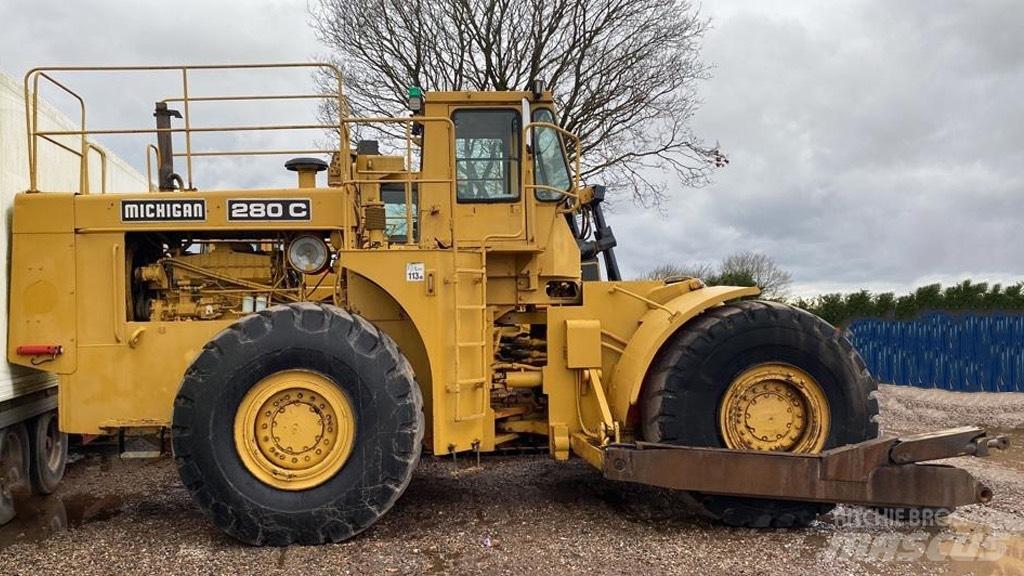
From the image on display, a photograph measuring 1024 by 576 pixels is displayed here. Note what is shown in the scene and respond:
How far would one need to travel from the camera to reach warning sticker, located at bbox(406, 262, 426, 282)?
5508mm

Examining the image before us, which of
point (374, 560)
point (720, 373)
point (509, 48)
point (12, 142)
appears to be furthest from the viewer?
point (509, 48)

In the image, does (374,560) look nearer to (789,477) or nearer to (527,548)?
(527,548)

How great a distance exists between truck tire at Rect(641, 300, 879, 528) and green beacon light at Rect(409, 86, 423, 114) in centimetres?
273

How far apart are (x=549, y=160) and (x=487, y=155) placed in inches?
20.0

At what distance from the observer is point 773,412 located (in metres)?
5.58

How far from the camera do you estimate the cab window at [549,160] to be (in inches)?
239

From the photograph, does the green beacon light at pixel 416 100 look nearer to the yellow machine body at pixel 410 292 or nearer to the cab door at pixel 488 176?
the yellow machine body at pixel 410 292

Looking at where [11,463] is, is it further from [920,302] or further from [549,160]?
[920,302]

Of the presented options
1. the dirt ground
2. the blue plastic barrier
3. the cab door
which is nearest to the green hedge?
the blue plastic barrier

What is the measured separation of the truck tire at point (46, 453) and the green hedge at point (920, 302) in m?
15.2

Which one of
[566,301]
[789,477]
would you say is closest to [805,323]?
[789,477]

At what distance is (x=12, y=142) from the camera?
6.04 meters

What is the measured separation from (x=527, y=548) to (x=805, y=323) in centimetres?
257

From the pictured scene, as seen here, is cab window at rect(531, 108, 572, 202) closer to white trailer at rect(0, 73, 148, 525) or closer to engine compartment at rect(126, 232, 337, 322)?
engine compartment at rect(126, 232, 337, 322)
